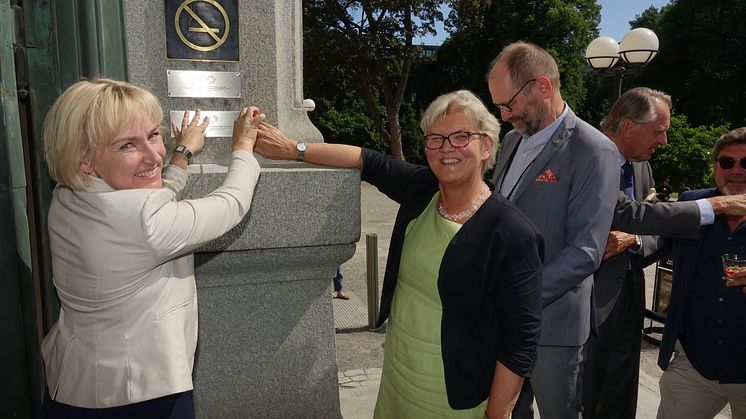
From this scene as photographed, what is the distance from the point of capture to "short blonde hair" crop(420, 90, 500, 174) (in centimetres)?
A: 197

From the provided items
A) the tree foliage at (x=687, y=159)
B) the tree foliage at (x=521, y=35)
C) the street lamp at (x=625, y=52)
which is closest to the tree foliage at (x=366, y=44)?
the tree foliage at (x=521, y=35)

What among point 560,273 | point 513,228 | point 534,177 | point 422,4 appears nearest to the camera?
point 513,228

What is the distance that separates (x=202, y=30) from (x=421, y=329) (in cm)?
162

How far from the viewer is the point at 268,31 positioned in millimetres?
2496

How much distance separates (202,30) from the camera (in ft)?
7.89

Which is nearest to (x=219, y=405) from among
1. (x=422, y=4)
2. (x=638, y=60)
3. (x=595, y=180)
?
(x=595, y=180)

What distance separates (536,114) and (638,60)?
9233mm

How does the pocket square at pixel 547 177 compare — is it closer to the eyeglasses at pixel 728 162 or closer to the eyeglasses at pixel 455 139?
the eyeglasses at pixel 455 139

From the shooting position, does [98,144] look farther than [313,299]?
No

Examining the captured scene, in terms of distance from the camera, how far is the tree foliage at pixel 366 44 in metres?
25.0

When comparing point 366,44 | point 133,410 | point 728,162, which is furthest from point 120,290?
point 366,44

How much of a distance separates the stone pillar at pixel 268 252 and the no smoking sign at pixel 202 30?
3 cm

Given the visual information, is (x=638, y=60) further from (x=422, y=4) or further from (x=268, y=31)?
(x=422, y=4)

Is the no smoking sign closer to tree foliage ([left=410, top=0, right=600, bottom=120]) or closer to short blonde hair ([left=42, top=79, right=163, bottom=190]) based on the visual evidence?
short blonde hair ([left=42, top=79, right=163, bottom=190])
